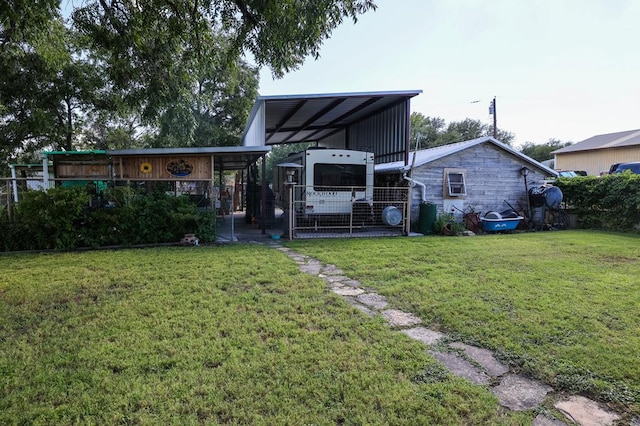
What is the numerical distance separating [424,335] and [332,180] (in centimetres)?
806

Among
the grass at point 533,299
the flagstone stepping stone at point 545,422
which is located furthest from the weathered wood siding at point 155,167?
the flagstone stepping stone at point 545,422

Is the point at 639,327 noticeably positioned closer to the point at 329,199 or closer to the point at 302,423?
the point at 302,423

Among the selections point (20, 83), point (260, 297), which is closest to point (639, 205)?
point (260, 297)

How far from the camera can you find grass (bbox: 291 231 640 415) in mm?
2758

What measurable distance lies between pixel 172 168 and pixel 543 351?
28.0 feet

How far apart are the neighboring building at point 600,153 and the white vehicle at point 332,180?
2385cm

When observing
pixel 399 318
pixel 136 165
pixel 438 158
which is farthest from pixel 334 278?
pixel 438 158

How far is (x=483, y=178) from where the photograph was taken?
1317 centimetres

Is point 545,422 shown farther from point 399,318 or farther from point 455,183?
point 455,183

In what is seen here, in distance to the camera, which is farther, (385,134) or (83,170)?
(385,134)

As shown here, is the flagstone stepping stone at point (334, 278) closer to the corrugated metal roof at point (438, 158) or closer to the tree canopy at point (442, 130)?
the corrugated metal roof at point (438, 158)

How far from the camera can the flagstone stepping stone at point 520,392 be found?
235 cm

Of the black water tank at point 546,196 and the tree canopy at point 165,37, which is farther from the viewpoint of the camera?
the black water tank at point 546,196

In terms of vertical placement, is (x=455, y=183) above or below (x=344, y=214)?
above
